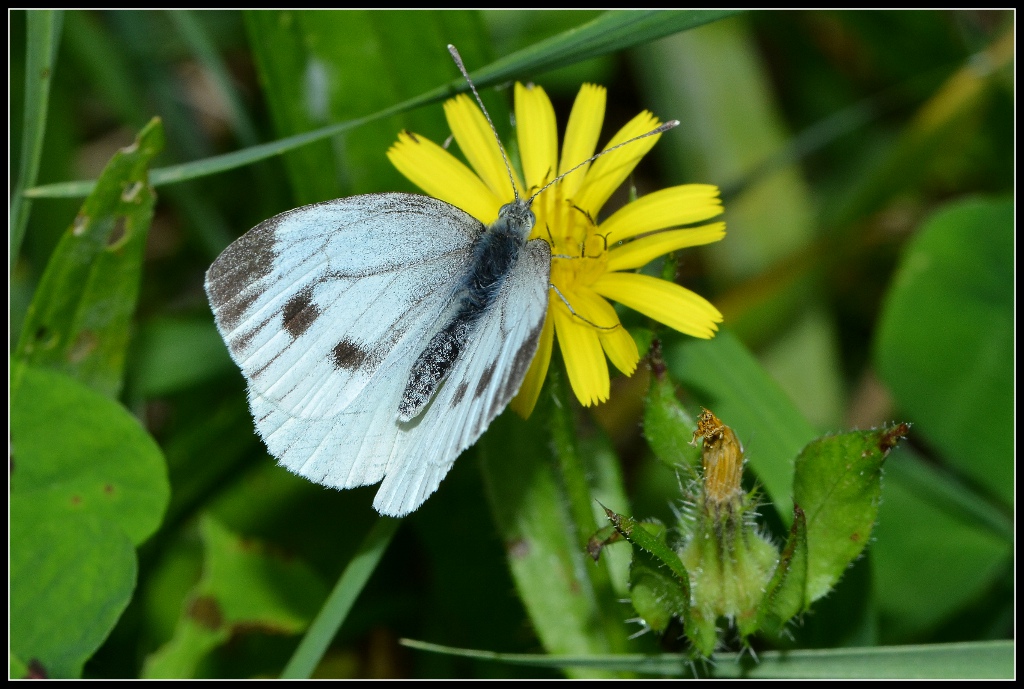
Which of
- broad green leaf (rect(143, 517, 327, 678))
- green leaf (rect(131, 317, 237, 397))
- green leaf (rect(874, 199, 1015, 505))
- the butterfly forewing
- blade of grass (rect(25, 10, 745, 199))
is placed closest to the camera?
the butterfly forewing

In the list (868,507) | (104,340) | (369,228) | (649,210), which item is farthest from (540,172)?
(104,340)

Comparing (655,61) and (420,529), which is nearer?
(420,529)

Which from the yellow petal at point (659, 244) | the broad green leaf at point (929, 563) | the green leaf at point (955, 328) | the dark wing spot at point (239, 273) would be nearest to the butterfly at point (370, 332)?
the dark wing spot at point (239, 273)

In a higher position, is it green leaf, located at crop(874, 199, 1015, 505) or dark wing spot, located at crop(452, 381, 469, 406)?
dark wing spot, located at crop(452, 381, 469, 406)

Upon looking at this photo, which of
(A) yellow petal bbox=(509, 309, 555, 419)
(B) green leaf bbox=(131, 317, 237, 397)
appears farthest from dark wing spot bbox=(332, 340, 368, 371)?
(B) green leaf bbox=(131, 317, 237, 397)

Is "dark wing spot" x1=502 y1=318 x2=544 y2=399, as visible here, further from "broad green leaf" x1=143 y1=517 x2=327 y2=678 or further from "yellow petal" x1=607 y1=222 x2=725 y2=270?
"broad green leaf" x1=143 y1=517 x2=327 y2=678

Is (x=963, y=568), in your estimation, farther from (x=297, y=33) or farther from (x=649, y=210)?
(x=297, y=33)

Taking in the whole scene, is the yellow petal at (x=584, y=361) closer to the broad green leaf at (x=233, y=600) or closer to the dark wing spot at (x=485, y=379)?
the dark wing spot at (x=485, y=379)
